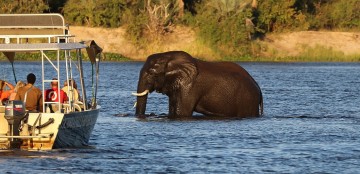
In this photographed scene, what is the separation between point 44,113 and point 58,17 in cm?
262

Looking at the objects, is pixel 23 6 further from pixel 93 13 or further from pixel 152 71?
pixel 152 71

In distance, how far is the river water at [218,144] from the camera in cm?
2625

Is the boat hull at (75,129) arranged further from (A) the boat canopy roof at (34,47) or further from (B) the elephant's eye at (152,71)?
(B) the elephant's eye at (152,71)

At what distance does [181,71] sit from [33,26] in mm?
9278

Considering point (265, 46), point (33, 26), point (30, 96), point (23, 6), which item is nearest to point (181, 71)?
point (33, 26)

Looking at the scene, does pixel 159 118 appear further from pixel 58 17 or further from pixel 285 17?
pixel 285 17

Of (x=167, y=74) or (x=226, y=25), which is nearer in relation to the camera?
(x=167, y=74)

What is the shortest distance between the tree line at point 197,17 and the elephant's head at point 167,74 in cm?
4800

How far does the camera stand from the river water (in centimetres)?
2625

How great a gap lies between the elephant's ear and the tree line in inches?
1896

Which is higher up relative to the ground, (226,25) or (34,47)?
(34,47)

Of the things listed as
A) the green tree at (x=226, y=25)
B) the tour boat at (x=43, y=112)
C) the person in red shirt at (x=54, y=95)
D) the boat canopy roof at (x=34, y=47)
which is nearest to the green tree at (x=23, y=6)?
the green tree at (x=226, y=25)

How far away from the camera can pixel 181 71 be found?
1453 inches

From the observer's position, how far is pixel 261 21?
291 ft
